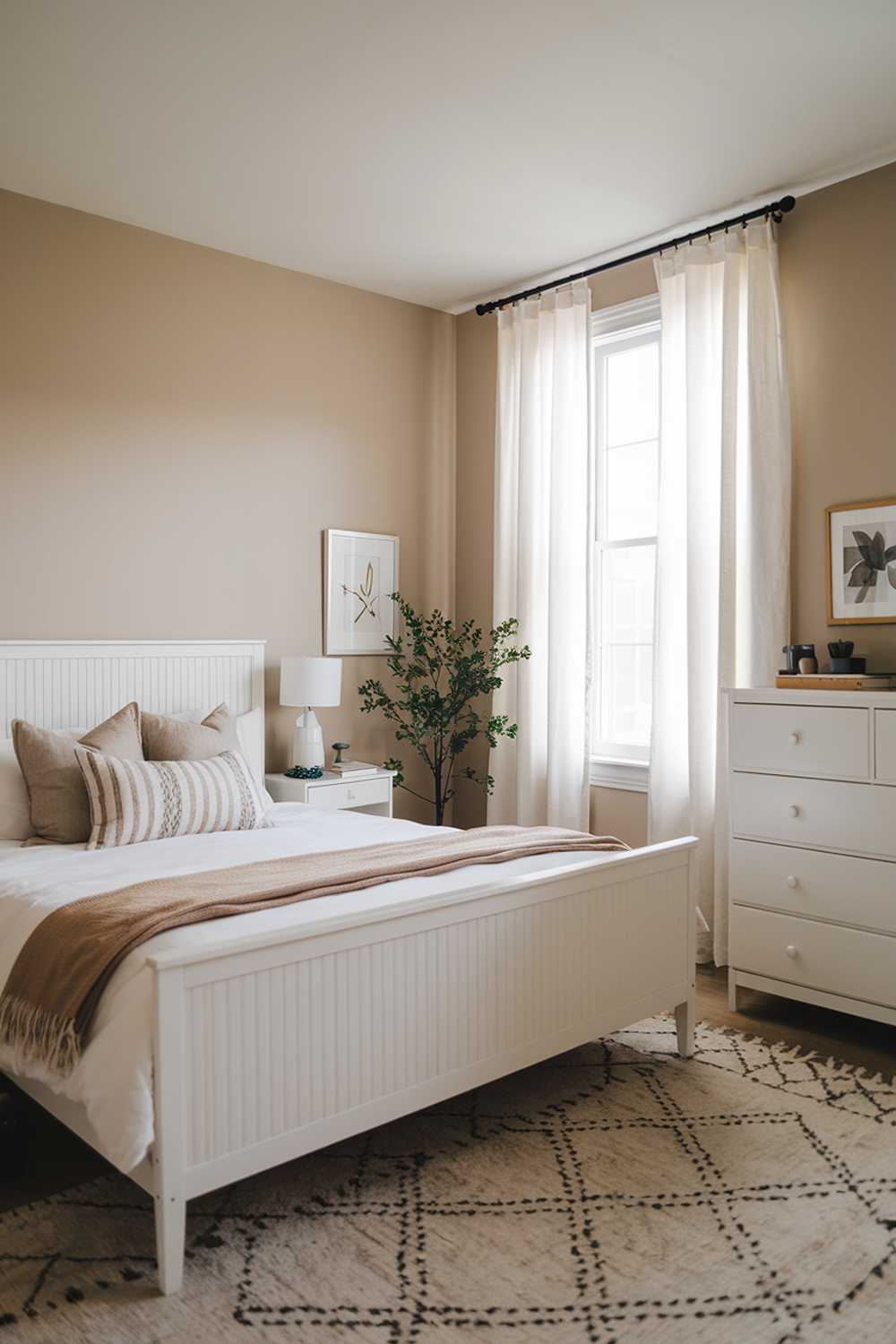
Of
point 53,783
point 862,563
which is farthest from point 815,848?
point 53,783

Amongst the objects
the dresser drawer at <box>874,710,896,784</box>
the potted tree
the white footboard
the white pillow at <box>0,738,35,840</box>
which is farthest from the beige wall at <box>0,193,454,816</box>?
the dresser drawer at <box>874,710,896,784</box>

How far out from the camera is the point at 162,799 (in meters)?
3.31

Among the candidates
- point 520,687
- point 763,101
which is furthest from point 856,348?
point 520,687

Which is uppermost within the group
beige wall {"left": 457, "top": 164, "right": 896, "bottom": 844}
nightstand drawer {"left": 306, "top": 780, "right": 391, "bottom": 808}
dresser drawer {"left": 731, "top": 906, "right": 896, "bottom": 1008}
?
beige wall {"left": 457, "top": 164, "right": 896, "bottom": 844}

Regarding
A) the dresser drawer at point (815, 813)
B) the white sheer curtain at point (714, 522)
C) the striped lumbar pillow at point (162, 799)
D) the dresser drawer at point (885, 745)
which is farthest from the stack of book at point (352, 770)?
the dresser drawer at point (885, 745)

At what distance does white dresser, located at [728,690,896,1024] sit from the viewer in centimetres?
315

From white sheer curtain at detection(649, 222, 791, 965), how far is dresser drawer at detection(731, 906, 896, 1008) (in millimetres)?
443

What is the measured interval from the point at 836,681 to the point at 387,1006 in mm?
1831

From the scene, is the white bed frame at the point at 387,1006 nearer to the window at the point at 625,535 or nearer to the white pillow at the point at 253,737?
the window at the point at 625,535

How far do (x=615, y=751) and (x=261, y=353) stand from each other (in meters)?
2.29

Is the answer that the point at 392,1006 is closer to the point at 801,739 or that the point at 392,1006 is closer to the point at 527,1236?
the point at 527,1236

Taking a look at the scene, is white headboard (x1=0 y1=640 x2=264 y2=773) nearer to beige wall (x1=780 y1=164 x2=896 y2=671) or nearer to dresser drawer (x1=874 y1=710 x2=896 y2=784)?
beige wall (x1=780 y1=164 x2=896 y2=671)

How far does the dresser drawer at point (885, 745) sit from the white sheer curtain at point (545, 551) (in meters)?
1.55

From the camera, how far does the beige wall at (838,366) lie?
11.8ft
